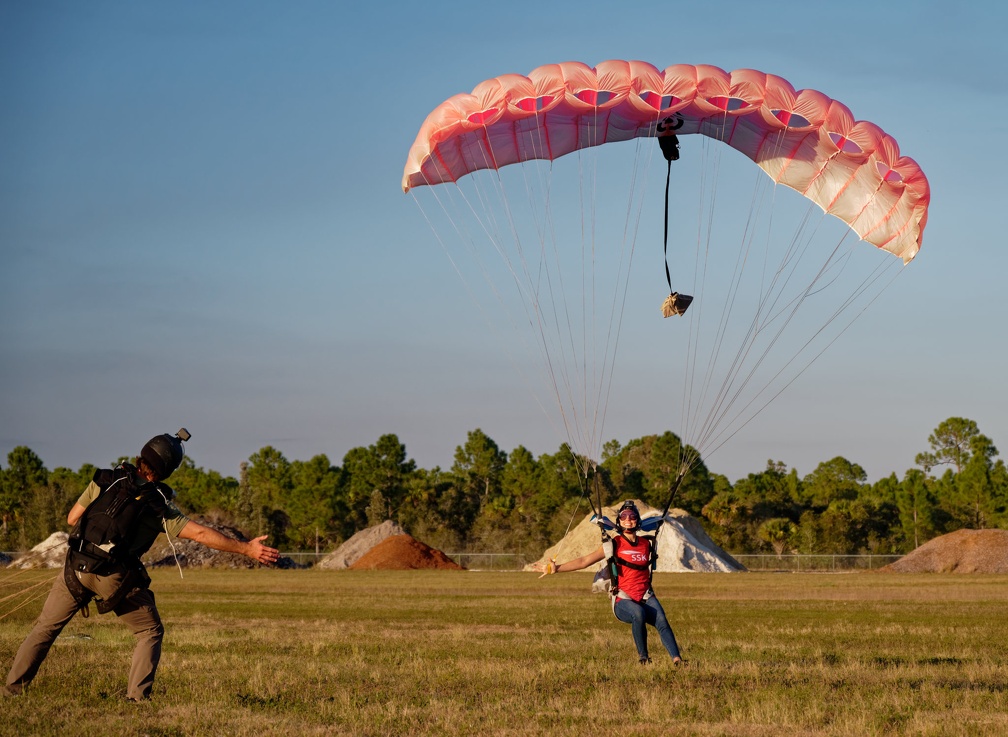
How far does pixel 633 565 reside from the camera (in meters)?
12.3

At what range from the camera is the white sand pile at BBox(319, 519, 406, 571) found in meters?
64.3

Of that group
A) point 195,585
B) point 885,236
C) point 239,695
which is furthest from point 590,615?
point 195,585

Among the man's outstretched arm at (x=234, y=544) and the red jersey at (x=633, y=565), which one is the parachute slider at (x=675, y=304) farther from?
the man's outstretched arm at (x=234, y=544)

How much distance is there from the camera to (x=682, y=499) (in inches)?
3511

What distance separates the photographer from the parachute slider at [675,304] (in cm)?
1570

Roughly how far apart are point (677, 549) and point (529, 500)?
36.6 meters

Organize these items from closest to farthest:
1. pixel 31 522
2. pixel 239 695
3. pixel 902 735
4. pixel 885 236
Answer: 1. pixel 902 735
2. pixel 239 695
3. pixel 885 236
4. pixel 31 522

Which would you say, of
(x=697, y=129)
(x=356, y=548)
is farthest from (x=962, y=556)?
(x=697, y=129)

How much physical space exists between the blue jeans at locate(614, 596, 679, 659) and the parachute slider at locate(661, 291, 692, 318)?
468 centimetres

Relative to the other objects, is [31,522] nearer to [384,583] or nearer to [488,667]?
[384,583]

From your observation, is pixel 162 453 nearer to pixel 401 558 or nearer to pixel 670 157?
pixel 670 157

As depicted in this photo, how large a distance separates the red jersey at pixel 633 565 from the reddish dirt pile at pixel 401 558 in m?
48.2

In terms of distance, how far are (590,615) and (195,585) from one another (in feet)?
66.6

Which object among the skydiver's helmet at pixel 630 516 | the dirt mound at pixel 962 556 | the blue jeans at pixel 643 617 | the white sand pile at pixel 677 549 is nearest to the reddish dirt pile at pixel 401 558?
the white sand pile at pixel 677 549
